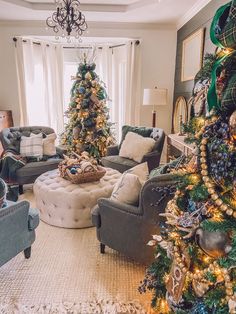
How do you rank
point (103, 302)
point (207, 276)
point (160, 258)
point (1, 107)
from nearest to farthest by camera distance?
1. point (207, 276)
2. point (160, 258)
3. point (103, 302)
4. point (1, 107)

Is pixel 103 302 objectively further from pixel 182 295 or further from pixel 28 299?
pixel 182 295

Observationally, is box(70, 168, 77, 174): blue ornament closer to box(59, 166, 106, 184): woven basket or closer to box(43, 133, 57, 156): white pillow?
box(59, 166, 106, 184): woven basket

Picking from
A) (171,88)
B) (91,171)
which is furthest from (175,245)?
(171,88)

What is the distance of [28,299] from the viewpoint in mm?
1878

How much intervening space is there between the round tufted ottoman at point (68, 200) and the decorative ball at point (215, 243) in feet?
5.83

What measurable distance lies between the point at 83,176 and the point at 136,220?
1.12 m

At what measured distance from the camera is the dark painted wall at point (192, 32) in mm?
3405

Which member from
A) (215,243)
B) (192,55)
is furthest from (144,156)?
(215,243)

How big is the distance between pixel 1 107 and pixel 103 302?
4.55m

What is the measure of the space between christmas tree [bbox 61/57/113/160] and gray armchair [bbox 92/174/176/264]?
2.59 meters

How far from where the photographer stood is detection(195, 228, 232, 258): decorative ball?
3.26 feet

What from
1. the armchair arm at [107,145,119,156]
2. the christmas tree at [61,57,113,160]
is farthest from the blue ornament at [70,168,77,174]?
the christmas tree at [61,57,113,160]

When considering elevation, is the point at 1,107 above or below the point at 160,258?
above

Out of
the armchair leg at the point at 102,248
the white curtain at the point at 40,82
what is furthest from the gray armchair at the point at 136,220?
the white curtain at the point at 40,82
